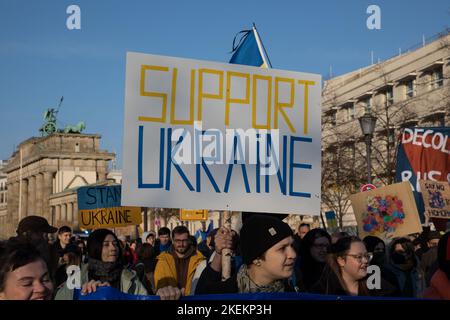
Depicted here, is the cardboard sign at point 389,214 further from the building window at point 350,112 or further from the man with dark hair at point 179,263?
the building window at point 350,112

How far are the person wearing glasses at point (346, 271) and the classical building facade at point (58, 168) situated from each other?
110 m

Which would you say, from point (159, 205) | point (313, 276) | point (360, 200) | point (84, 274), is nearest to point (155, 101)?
Result: point (159, 205)

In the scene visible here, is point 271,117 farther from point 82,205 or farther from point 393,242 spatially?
point 82,205

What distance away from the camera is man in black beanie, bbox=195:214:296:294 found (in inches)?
182

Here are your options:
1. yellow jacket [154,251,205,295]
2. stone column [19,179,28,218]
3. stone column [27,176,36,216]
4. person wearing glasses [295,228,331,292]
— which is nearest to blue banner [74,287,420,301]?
yellow jacket [154,251,205,295]

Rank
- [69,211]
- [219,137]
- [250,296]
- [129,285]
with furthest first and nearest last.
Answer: [69,211]
[219,137]
[129,285]
[250,296]

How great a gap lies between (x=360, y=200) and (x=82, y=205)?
690 centimetres

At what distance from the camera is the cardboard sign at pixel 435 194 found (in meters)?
9.48

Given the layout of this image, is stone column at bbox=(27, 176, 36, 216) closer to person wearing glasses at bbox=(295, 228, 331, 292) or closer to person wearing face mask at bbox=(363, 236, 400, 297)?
person wearing face mask at bbox=(363, 236, 400, 297)

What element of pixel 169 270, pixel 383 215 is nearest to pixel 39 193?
pixel 383 215

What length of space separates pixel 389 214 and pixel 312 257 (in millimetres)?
1811

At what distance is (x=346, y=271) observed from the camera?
5371 millimetres

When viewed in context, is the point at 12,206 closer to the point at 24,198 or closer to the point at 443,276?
the point at 24,198

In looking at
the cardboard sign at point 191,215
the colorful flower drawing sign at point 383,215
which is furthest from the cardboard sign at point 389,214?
the cardboard sign at point 191,215
